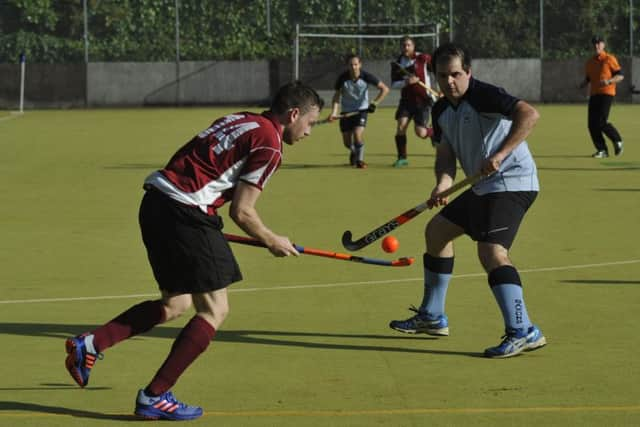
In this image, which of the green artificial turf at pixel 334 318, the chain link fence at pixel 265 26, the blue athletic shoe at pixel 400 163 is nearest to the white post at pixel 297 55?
the chain link fence at pixel 265 26

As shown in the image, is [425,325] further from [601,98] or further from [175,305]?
[601,98]

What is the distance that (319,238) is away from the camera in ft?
39.4

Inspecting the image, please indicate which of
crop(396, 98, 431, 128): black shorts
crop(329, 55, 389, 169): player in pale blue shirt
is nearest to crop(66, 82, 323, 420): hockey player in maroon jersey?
crop(329, 55, 389, 169): player in pale blue shirt

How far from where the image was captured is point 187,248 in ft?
20.4

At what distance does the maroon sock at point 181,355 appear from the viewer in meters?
6.09

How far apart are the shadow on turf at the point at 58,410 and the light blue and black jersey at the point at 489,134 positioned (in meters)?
2.47

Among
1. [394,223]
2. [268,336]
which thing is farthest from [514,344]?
[268,336]

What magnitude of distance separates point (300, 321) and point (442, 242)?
1.07 m

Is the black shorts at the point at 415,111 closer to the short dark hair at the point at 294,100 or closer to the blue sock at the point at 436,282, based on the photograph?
the blue sock at the point at 436,282

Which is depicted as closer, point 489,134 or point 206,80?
point 489,134

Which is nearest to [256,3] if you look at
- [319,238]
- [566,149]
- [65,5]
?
[65,5]

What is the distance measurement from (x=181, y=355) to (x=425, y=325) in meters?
2.19

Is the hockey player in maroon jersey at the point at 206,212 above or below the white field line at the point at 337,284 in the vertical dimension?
above

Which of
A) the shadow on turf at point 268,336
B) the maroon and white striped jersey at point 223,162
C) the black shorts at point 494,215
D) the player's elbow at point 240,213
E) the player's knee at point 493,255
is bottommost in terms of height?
the shadow on turf at point 268,336
